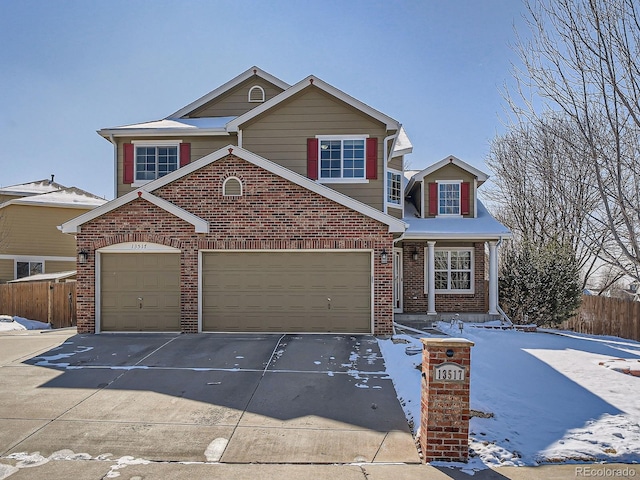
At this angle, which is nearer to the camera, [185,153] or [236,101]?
[185,153]

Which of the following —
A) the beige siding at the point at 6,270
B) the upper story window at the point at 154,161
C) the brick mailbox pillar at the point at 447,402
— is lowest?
the brick mailbox pillar at the point at 447,402

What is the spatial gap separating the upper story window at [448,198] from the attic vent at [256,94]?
749 centimetres

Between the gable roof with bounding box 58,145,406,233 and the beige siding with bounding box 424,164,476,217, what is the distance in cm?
544

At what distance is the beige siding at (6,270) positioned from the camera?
22.1 m

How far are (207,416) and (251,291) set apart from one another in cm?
545

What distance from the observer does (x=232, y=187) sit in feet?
37.0

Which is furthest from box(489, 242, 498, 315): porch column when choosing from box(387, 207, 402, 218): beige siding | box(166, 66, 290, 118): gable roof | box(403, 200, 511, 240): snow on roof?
box(166, 66, 290, 118): gable roof

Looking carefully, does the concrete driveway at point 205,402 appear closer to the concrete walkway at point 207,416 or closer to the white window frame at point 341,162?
the concrete walkway at point 207,416

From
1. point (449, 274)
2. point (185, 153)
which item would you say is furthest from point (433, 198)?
point (185, 153)

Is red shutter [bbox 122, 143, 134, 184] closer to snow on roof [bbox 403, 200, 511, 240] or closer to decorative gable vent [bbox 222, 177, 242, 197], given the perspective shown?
decorative gable vent [bbox 222, 177, 242, 197]

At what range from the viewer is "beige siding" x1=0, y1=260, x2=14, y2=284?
2206cm

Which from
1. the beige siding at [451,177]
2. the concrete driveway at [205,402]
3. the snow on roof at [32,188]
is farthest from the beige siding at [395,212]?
the snow on roof at [32,188]

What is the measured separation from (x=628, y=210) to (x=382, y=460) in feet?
23.3

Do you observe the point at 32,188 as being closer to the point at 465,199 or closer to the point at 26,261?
the point at 26,261
